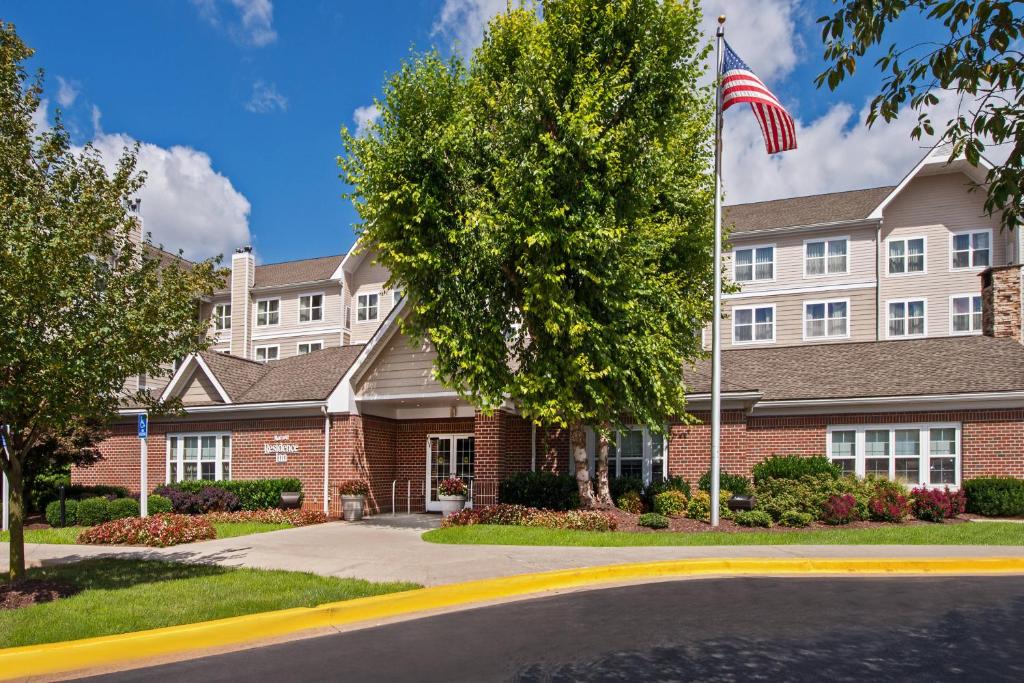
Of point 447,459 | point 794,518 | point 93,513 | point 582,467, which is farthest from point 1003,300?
point 93,513

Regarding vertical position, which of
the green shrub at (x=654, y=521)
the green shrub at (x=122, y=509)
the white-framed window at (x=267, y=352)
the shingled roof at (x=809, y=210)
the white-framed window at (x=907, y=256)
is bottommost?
the green shrub at (x=122, y=509)

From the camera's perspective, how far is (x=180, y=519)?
1619 centimetres

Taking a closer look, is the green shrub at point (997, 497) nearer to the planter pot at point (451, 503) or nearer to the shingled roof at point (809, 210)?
the planter pot at point (451, 503)

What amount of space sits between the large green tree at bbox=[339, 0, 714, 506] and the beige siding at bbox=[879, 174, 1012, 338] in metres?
21.8

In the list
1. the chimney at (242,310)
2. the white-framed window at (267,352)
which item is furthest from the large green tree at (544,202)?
the chimney at (242,310)

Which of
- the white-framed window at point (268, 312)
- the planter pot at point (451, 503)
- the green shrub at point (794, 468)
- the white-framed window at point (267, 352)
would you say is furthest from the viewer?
the white-framed window at point (268, 312)

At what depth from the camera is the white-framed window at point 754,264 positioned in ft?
124

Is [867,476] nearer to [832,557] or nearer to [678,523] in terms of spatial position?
[678,523]

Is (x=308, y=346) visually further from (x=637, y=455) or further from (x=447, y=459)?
(x=637, y=455)

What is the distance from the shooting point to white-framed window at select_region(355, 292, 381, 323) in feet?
148

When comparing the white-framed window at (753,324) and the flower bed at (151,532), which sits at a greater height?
the white-framed window at (753,324)

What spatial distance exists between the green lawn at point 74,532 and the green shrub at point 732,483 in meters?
10.2

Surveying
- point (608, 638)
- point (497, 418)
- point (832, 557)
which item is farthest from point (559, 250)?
point (608, 638)

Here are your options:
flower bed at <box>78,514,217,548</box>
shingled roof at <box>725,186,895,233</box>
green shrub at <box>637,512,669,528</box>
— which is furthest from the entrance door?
shingled roof at <box>725,186,895,233</box>
